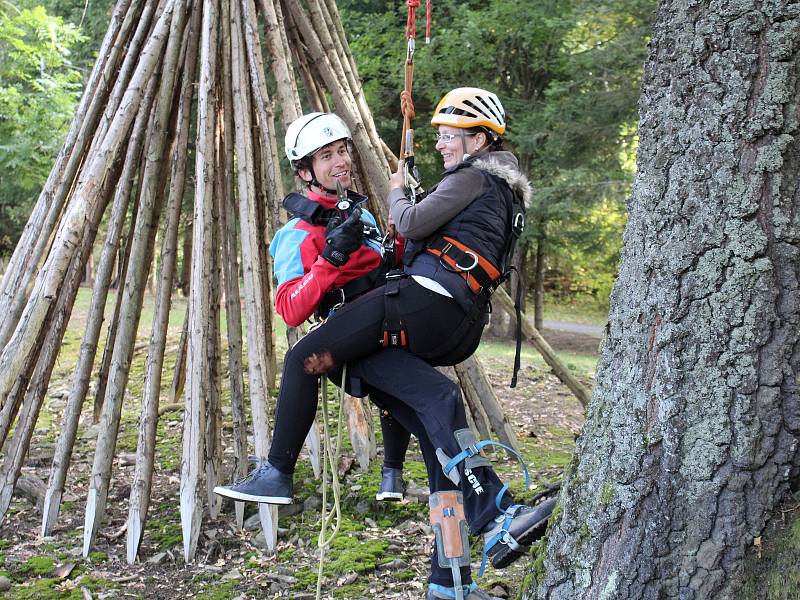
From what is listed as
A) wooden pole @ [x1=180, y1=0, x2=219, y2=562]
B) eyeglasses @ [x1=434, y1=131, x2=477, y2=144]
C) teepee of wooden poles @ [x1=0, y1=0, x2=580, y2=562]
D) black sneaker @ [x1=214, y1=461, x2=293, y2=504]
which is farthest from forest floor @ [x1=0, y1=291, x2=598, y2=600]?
eyeglasses @ [x1=434, y1=131, x2=477, y2=144]

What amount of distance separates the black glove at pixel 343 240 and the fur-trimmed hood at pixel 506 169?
44 cm

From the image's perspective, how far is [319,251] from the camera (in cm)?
278

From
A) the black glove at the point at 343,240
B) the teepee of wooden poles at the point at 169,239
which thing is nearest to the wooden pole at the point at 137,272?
the teepee of wooden poles at the point at 169,239

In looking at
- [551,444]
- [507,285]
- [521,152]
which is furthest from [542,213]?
[551,444]

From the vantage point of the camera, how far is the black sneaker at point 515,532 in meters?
2.29

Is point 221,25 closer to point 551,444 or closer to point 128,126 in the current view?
point 128,126

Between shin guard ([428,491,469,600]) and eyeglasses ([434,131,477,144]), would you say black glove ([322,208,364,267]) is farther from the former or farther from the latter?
shin guard ([428,491,469,600])

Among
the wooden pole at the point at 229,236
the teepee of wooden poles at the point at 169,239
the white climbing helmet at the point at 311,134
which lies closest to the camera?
the white climbing helmet at the point at 311,134

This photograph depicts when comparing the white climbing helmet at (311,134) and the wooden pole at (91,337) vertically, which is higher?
the white climbing helmet at (311,134)

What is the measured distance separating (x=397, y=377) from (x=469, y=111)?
3.04 feet

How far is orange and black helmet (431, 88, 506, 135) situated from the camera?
8.81 feet

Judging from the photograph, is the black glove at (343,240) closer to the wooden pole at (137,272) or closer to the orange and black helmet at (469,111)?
the orange and black helmet at (469,111)

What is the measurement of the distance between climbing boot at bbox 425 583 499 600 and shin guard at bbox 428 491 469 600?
0.04m

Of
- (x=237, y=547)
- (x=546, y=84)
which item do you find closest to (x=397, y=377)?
(x=237, y=547)
